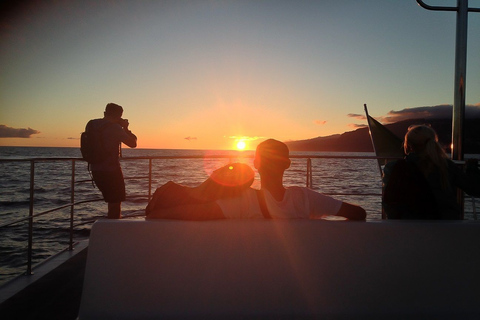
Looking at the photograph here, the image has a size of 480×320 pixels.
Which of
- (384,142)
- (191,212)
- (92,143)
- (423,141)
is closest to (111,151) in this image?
(92,143)

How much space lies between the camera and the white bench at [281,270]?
59.2 inches

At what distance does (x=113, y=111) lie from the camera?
13.0 feet

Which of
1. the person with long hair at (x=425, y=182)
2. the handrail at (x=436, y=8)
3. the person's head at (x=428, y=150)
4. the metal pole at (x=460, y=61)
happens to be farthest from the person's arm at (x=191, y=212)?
the handrail at (x=436, y=8)

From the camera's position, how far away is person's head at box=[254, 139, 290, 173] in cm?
172

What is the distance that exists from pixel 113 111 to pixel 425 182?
10.2ft

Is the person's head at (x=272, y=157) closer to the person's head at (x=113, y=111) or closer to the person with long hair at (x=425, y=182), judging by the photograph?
the person with long hair at (x=425, y=182)

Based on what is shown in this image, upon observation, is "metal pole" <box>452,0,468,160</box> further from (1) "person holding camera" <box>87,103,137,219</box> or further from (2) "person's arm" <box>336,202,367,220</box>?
(1) "person holding camera" <box>87,103,137,219</box>

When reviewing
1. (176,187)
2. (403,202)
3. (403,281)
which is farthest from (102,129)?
(403,281)

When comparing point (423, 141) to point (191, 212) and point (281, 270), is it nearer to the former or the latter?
point (281, 270)

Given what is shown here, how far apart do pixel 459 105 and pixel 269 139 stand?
89.1 inches

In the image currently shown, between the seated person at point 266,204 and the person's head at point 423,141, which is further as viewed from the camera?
the person's head at point 423,141

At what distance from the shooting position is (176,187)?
5.36ft

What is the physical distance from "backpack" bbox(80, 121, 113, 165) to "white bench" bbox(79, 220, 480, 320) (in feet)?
8.15

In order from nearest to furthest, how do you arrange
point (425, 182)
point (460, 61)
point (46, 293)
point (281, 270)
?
point (281, 270) < point (425, 182) < point (46, 293) < point (460, 61)
